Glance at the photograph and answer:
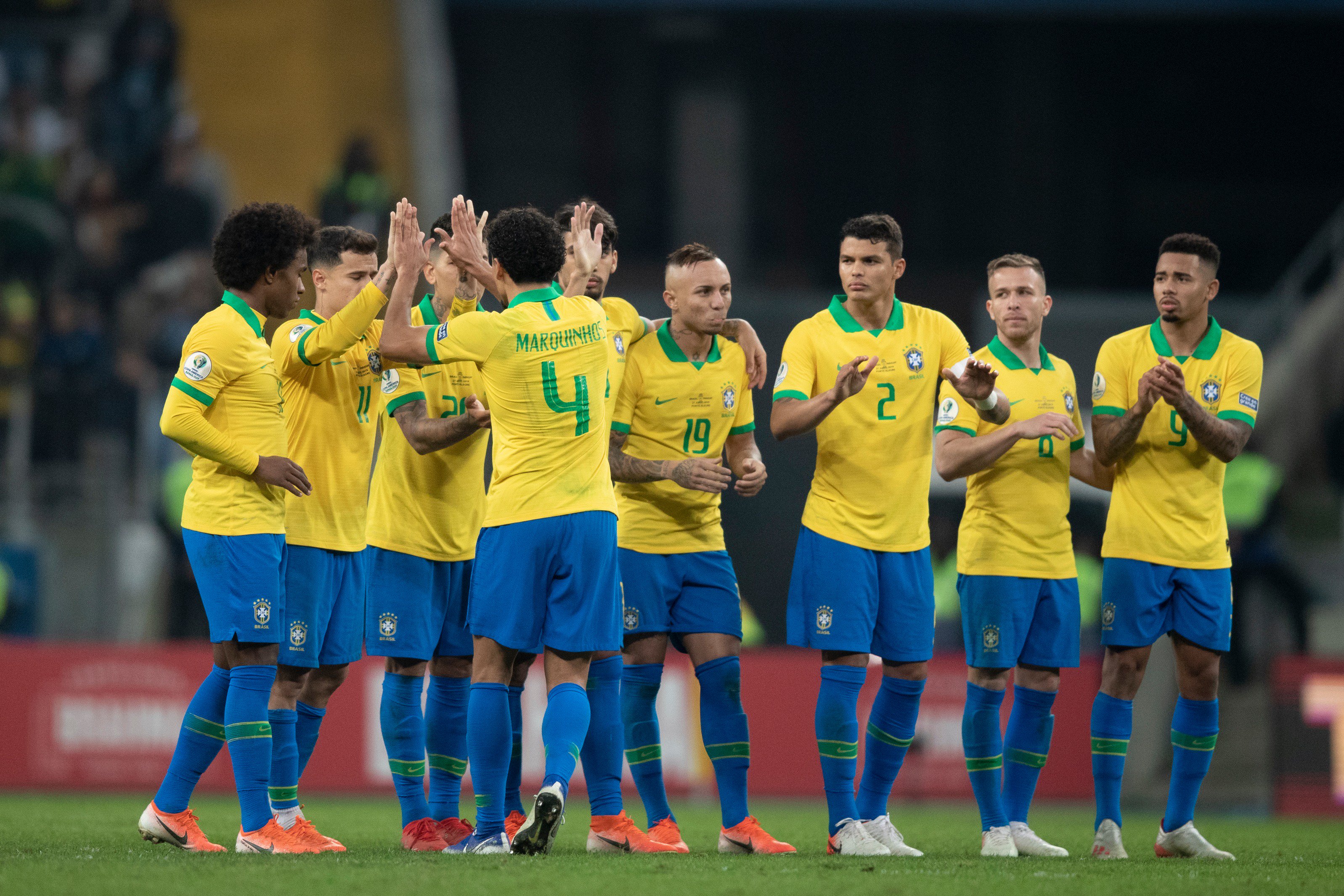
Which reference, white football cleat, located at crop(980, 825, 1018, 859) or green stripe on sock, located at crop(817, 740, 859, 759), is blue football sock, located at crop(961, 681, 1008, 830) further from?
green stripe on sock, located at crop(817, 740, 859, 759)

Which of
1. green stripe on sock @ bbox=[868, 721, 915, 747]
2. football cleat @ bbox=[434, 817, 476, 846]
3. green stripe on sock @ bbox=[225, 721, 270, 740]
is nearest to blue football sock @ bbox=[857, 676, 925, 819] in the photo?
green stripe on sock @ bbox=[868, 721, 915, 747]

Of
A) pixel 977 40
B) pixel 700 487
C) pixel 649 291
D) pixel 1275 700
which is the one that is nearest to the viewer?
pixel 700 487

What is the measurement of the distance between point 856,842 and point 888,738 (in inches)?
18.7

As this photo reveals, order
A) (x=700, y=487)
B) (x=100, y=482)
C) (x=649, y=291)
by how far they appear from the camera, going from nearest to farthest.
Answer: (x=700, y=487)
(x=100, y=482)
(x=649, y=291)

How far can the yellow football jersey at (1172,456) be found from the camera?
690cm

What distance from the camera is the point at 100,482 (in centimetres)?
1368

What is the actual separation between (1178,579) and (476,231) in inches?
138

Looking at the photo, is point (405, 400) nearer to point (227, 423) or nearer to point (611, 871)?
point (227, 423)

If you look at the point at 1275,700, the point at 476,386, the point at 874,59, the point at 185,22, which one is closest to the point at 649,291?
the point at 874,59

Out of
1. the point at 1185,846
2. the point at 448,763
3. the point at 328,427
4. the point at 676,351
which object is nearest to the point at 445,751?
the point at 448,763

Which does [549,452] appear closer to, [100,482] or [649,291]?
[100,482]

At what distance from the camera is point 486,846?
5934 millimetres

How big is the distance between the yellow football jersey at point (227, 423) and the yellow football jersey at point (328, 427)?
0.29 m

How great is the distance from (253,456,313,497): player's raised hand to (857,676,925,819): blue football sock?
102 inches
